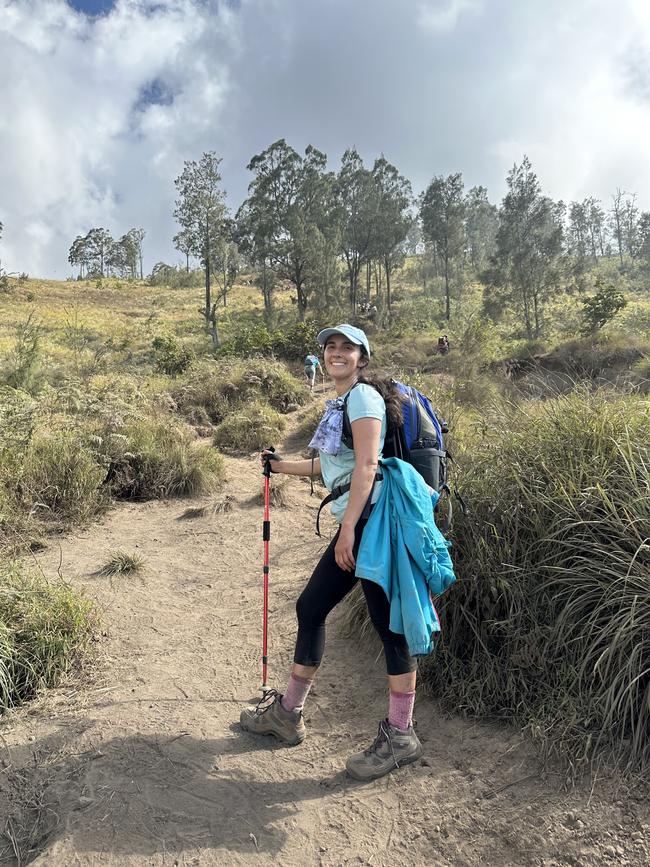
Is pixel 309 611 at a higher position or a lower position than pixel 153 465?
lower

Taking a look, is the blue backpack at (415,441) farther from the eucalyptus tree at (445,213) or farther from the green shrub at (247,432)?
the eucalyptus tree at (445,213)

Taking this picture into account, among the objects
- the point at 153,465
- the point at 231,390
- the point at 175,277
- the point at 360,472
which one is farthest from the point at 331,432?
the point at 175,277

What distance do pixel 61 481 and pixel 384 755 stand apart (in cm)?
474

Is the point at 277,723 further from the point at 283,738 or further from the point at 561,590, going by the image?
the point at 561,590

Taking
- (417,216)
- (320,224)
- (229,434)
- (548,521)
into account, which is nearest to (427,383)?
(229,434)

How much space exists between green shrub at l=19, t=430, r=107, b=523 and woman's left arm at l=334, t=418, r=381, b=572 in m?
4.38

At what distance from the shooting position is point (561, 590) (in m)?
2.63

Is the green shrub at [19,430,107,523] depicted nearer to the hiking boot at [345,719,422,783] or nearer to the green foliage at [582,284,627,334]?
the hiking boot at [345,719,422,783]

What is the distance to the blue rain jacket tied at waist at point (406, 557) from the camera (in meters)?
2.14

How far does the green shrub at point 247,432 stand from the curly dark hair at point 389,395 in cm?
735

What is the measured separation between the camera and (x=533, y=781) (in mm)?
2244

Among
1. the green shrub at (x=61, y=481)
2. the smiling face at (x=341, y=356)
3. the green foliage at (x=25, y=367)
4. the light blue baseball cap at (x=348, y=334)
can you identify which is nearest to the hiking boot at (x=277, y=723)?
the smiling face at (x=341, y=356)

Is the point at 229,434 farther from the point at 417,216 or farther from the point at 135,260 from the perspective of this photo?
the point at 135,260

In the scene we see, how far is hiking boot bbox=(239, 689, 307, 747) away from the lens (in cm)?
263
